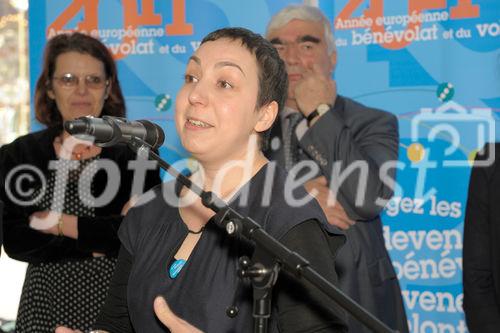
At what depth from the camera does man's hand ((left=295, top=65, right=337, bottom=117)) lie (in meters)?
3.41

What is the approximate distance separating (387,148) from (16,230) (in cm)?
173

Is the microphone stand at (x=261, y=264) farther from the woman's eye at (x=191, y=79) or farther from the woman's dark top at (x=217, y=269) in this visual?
the woman's eye at (x=191, y=79)

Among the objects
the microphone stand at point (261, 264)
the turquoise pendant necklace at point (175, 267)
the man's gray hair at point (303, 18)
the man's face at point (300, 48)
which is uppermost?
the man's gray hair at point (303, 18)

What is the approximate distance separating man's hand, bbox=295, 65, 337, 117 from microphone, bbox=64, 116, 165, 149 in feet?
5.78

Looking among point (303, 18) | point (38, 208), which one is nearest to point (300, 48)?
point (303, 18)

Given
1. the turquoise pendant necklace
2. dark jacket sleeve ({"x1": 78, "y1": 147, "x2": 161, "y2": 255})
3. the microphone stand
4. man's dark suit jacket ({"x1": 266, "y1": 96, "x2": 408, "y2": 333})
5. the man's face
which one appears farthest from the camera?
the man's face

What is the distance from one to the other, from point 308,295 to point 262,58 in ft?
2.33

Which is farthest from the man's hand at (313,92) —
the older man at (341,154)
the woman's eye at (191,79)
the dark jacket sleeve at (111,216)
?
the woman's eye at (191,79)

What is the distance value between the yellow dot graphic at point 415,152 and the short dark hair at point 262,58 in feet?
6.09

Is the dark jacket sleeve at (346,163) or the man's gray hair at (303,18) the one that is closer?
the dark jacket sleeve at (346,163)

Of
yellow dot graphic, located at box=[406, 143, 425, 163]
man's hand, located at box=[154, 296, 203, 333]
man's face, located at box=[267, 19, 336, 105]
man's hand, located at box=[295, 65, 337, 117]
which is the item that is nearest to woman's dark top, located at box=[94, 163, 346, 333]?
man's hand, located at box=[154, 296, 203, 333]

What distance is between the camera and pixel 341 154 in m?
3.29

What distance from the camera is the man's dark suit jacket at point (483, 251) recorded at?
8.57 feet

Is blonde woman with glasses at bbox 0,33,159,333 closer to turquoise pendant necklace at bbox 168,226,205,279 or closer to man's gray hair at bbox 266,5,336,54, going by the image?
man's gray hair at bbox 266,5,336,54
